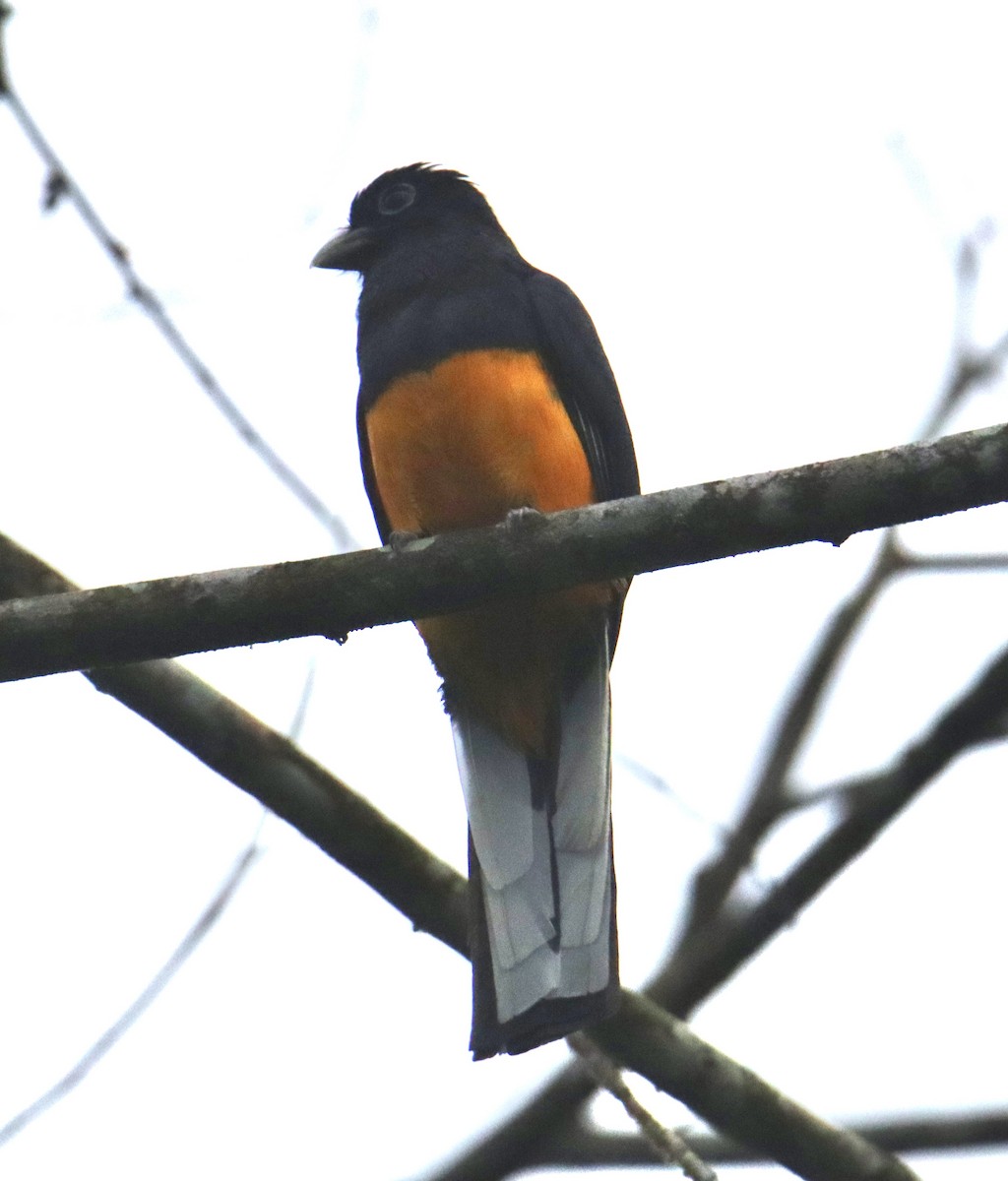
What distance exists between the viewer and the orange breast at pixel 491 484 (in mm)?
4082

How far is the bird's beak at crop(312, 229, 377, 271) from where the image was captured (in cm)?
535

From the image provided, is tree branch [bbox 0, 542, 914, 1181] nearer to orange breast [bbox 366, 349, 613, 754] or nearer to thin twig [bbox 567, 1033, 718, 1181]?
thin twig [bbox 567, 1033, 718, 1181]

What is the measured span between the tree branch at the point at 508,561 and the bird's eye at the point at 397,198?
2482mm

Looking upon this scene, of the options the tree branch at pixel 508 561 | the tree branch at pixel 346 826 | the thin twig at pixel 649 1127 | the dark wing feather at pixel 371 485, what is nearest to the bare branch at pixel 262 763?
the tree branch at pixel 346 826

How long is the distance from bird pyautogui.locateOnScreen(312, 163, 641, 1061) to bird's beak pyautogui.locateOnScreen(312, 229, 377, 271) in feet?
2.43

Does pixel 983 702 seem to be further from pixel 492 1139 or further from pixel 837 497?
pixel 492 1139

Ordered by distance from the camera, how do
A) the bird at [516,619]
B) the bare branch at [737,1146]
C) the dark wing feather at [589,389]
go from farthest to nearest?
the dark wing feather at [589,389], the bird at [516,619], the bare branch at [737,1146]

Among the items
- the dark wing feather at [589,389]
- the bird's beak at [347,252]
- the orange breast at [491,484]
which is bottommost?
the orange breast at [491,484]

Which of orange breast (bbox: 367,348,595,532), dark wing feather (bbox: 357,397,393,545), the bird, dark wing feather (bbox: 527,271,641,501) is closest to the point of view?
the bird

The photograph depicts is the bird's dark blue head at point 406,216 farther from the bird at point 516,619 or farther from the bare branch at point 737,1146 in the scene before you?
the bare branch at point 737,1146

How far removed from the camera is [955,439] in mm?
3008

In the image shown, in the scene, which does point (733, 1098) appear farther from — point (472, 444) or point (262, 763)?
point (472, 444)

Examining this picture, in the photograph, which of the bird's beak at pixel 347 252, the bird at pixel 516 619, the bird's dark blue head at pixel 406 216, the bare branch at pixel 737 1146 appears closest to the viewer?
the bare branch at pixel 737 1146

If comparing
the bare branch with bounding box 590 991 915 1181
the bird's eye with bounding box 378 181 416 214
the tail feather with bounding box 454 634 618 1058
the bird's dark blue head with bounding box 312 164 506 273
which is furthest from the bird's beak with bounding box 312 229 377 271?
the bare branch with bounding box 590 991 915 1181
